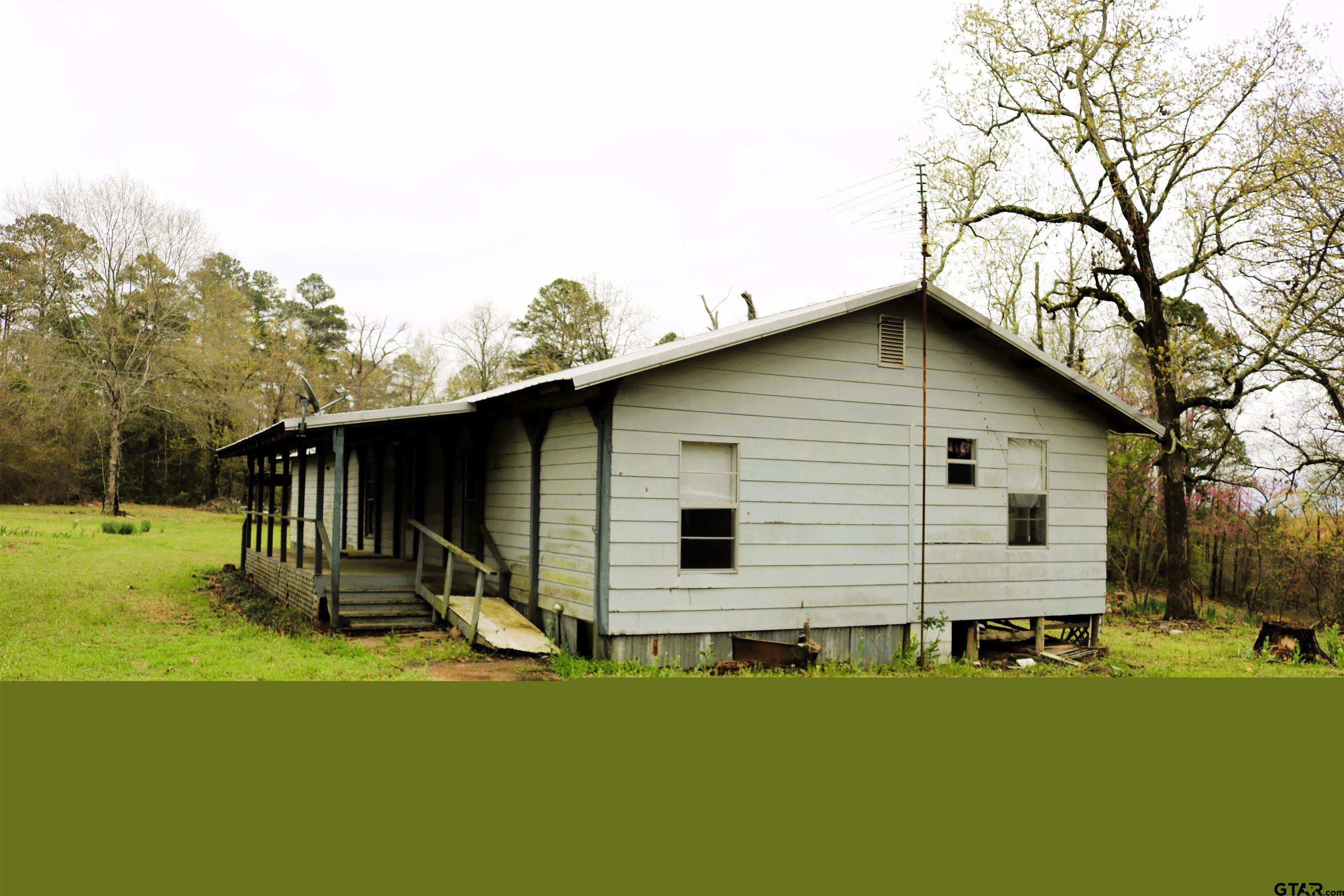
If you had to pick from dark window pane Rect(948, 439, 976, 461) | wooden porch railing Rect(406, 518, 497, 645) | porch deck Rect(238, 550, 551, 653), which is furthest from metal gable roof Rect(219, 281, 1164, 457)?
porch deck Rect(238, 550, 551, 653)

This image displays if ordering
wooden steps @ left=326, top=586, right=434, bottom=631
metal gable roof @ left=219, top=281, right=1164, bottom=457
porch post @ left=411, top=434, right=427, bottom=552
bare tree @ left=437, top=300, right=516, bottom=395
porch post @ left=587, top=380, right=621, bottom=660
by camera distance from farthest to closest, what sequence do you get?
bare tree @ left=437, top=300, right=516, bottom=395
porch post @ left=411, top=434, right=427, bottom=552
wooden steps @ left=326, top=586, right=434, bottom=631
porch post @ left=587, top=380, right=621, bottom=660
metal gable roof @ left=219, top=281, right=1164, bottom=457

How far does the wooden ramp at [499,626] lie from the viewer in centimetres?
1031

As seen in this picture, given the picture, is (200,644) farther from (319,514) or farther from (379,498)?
(379,498)

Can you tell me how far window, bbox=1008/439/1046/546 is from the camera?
12555mm

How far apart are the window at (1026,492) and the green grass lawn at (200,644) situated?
178 centimetres

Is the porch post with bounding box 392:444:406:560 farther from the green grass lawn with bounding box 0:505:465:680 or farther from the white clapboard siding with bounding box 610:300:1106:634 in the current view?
the white clapboard siding with bounding box 610:300:1106:634

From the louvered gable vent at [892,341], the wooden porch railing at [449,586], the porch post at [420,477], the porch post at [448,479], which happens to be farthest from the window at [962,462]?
the porch post at [420,477]

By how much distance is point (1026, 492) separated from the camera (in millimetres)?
12656

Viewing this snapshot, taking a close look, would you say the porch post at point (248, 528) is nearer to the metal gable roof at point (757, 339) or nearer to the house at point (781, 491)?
the house at point (781, 491)

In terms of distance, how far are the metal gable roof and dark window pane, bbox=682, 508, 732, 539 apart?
174cm

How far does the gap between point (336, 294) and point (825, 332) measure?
175 feet

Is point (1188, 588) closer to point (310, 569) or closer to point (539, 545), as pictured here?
point (539, 545)

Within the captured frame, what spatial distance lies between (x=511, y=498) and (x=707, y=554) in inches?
143

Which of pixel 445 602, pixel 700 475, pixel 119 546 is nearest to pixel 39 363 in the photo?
pixel 119 546
